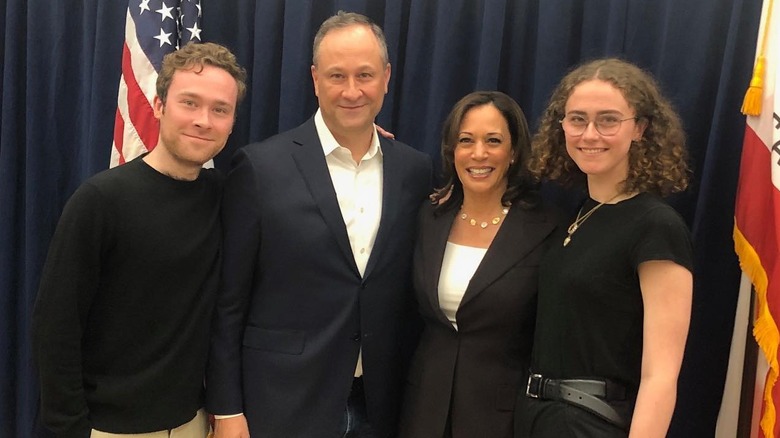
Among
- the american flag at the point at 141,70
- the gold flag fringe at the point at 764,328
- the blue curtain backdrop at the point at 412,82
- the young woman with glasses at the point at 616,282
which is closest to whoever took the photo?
the young woman with glasses at the point at 616,282

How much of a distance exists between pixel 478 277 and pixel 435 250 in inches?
6.3

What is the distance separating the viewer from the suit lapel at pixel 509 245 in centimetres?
161

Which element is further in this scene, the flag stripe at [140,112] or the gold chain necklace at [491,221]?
the flag stripe at [140,112]

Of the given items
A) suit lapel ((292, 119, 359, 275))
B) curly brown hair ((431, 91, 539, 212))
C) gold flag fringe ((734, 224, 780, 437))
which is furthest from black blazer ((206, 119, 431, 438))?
gold flag fringe ((734, 224, 780, 437))

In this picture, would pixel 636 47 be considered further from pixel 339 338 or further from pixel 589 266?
pixel 339 338

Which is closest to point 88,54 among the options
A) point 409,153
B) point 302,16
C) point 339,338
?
point 302,16

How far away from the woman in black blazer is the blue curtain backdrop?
394 mm

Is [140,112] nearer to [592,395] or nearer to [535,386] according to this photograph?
[535,386]

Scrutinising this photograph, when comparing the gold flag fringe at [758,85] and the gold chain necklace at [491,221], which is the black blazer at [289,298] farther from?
the gold flag fringe at [758,85]

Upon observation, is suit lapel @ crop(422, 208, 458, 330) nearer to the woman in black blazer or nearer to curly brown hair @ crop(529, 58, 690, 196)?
the woman in black blazer

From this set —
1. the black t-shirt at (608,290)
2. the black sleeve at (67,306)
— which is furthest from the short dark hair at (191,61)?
the black t-shirt at (608,290)

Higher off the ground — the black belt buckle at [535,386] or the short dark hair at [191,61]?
the short dark hair at [191,61]

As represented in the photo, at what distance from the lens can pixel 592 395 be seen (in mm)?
1398

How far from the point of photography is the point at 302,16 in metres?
2.15
